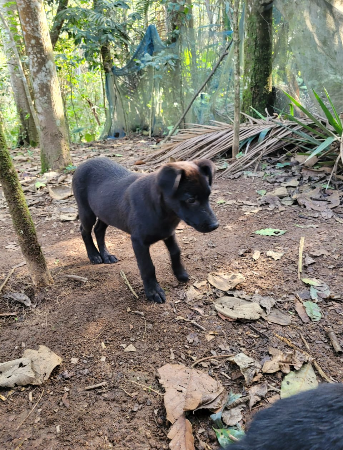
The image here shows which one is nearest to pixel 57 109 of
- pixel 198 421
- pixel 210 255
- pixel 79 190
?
pixel 79 190

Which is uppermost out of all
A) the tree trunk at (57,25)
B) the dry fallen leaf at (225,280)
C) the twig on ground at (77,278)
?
the tree trunk at (57,25)

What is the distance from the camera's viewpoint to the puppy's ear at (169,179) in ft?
9.28

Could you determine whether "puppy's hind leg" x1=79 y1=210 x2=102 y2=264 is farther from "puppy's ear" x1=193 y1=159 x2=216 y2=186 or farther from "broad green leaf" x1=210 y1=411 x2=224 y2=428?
"broad green leaf" x1=210 y1=411 x2=224 y2=428

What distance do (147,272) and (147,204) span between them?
66cm

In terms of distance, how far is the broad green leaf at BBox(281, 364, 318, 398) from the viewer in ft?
7.81

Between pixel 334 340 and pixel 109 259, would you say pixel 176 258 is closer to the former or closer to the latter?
pixel 109 259

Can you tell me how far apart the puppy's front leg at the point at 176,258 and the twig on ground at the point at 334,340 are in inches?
56.2

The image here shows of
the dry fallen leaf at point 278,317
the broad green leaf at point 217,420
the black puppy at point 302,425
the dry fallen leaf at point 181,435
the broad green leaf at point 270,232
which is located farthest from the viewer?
the broad green leaf at point 270,232

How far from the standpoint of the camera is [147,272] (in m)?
3.29

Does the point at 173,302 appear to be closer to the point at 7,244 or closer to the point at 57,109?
the point at 7,244

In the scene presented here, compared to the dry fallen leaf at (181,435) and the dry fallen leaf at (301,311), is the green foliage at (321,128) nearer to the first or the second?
the dry fallen leaf at (301,311)

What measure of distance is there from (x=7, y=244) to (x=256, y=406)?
4037mm

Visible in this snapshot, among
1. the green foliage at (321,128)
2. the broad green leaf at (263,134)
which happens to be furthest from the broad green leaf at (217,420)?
the broad green leaf at (263,134)

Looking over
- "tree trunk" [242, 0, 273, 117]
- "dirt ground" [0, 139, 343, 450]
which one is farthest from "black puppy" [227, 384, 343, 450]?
"tree trunk" [242, 0, 273, 117]
